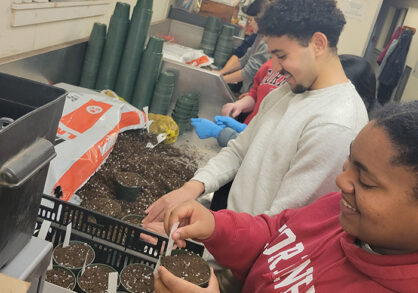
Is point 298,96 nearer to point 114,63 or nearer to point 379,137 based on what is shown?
point 379,137

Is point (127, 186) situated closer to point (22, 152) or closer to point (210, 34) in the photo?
point (22, 152)

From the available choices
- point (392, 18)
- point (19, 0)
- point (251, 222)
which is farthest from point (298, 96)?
point (392, 18)

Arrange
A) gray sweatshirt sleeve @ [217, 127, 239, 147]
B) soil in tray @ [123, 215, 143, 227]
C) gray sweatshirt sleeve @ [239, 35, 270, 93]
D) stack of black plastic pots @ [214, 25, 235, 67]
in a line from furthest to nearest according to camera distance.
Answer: stack of black plastic pots @ [214, 25, 235, 67] → gray sweatshirt sleeve @ [239, 35, 270, 93] → gray sweatshirt sleeve @ [217, 127, 239, 147] → soil in tray @ [123, 215, 143, 227]

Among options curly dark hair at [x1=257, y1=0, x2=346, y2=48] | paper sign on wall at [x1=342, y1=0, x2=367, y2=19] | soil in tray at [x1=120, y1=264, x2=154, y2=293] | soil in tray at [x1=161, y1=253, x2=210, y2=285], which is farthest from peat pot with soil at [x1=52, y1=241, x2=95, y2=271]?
paper sign on wall at [x1=342, y1=0, x2=367, y2=19]

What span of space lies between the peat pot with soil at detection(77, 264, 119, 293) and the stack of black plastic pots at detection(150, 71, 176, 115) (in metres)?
1.46

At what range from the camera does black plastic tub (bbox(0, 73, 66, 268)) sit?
56 centimetres

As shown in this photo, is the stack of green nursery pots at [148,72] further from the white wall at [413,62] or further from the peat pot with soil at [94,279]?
the white wall at [413,62]

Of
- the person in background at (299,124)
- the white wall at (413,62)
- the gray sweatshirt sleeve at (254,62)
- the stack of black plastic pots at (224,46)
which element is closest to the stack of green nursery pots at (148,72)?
the person in background at (299,124)

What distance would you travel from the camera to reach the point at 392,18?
10539 millimetres

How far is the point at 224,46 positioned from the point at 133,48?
6.65ft

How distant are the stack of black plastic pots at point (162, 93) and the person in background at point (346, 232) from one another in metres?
1.37

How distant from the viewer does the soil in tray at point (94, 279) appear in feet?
3.68

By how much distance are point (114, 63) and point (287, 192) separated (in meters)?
1.42

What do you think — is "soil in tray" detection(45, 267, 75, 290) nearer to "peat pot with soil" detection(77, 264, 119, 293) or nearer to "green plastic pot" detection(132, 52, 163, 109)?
"peat pot with soil" detection(77, 264, 119, 293)
